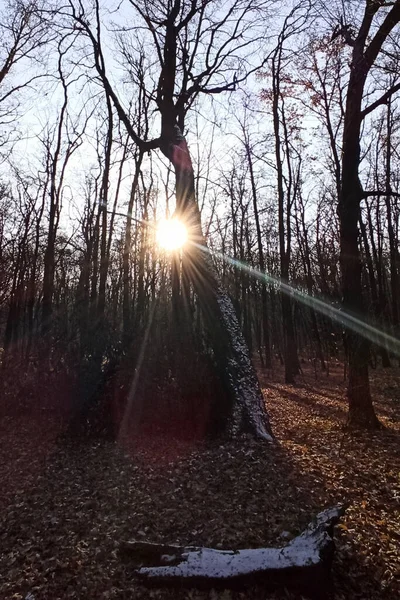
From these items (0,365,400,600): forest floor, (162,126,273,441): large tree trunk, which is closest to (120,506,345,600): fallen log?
(0,365,400,600): forest floor

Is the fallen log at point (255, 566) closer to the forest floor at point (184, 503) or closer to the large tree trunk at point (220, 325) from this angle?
the forest floor at point (184, 503)

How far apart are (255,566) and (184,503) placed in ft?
5.24

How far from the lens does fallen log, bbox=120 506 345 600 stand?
2938 mm

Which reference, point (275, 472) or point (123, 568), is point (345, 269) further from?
point (123, 568)

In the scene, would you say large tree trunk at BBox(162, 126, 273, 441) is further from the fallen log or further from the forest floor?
the fallen log

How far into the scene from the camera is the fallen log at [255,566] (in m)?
2.94

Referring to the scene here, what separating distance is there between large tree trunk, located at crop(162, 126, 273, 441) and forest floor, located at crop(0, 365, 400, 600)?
1.90 ft

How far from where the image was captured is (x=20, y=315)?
636 inches

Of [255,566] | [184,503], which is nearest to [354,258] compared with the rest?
[184,503]

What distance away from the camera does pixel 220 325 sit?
24.2 ft

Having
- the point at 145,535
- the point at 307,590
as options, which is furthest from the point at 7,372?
the point at 307,590

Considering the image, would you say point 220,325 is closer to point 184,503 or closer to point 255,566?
point 184,503

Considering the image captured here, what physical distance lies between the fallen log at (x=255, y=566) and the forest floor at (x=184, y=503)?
8 centimetres

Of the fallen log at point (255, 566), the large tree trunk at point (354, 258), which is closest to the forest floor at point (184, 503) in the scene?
the fallen log at point (255, 566)
